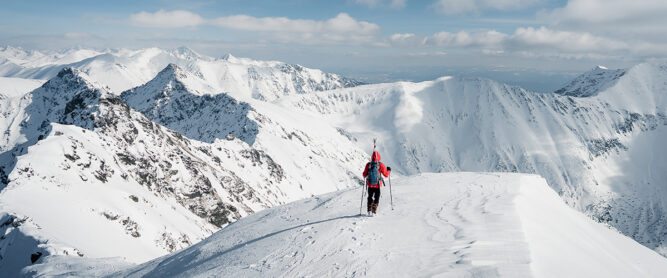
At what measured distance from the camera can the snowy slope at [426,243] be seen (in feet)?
28.4

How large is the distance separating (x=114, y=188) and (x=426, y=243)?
55383 millimetres

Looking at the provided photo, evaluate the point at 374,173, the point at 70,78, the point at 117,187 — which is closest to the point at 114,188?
the point at 117,187

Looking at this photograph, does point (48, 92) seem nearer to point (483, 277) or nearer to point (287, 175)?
point (287, 175)

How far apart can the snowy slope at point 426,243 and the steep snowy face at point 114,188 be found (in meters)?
19.7

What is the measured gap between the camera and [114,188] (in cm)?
5166

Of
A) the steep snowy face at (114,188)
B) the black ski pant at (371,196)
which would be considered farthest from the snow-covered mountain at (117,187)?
the black ski pant at (371,196)

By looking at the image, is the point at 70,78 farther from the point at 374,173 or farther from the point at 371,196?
the point at 371,196

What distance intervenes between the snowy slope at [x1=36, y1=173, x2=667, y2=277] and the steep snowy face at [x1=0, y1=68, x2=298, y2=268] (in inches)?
777

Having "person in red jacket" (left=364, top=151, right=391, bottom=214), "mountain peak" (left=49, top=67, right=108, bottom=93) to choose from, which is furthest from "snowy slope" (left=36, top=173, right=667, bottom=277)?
"mountain peak" (left=49, top=67, right=108, bottom=93)

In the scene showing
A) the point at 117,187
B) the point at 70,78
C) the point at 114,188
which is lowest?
the point at 117,187

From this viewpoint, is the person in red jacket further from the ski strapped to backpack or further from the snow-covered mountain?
the snow-covered mountain

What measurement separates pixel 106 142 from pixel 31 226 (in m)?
40.4

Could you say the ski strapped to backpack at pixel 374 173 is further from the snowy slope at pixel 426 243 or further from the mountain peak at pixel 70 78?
the mountain peak at pixel 70 78

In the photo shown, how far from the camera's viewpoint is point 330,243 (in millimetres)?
11602
